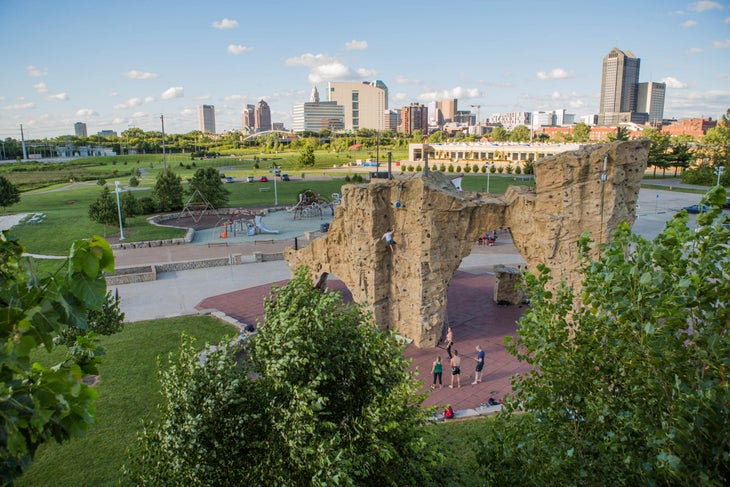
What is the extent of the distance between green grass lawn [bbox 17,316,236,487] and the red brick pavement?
290cm

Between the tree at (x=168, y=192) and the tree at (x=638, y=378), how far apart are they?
184ft

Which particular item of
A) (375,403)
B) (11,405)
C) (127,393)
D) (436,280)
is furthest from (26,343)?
(436,280)

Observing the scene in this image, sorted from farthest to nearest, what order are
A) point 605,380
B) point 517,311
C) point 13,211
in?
point 13,211 → point 517,311 → point 605,380

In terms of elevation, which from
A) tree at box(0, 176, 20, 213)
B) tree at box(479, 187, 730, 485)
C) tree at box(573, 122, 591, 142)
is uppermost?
tree at box(573, 122, 591, 142)

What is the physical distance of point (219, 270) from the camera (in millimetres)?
34656

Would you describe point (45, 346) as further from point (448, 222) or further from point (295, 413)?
point (448, 222)

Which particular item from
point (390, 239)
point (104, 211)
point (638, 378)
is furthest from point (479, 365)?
point (104, 211)

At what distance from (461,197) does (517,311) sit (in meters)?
8.15

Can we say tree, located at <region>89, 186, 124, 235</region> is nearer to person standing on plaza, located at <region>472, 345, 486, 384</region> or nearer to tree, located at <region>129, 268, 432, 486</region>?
person standing on plaza, located at <region>472, 345, 486, 384</region>

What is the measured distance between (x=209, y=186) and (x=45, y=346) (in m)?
54.5

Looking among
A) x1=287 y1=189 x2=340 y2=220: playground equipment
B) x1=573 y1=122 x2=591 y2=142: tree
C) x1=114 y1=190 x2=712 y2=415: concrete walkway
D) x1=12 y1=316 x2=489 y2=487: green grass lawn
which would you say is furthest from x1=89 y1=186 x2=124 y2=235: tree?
x1=573 y1=122 x2=591 y2=142: tree

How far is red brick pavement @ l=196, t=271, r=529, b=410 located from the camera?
61.6 feet

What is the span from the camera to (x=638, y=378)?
7.12 m

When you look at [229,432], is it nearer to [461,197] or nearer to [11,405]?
[11,405]
